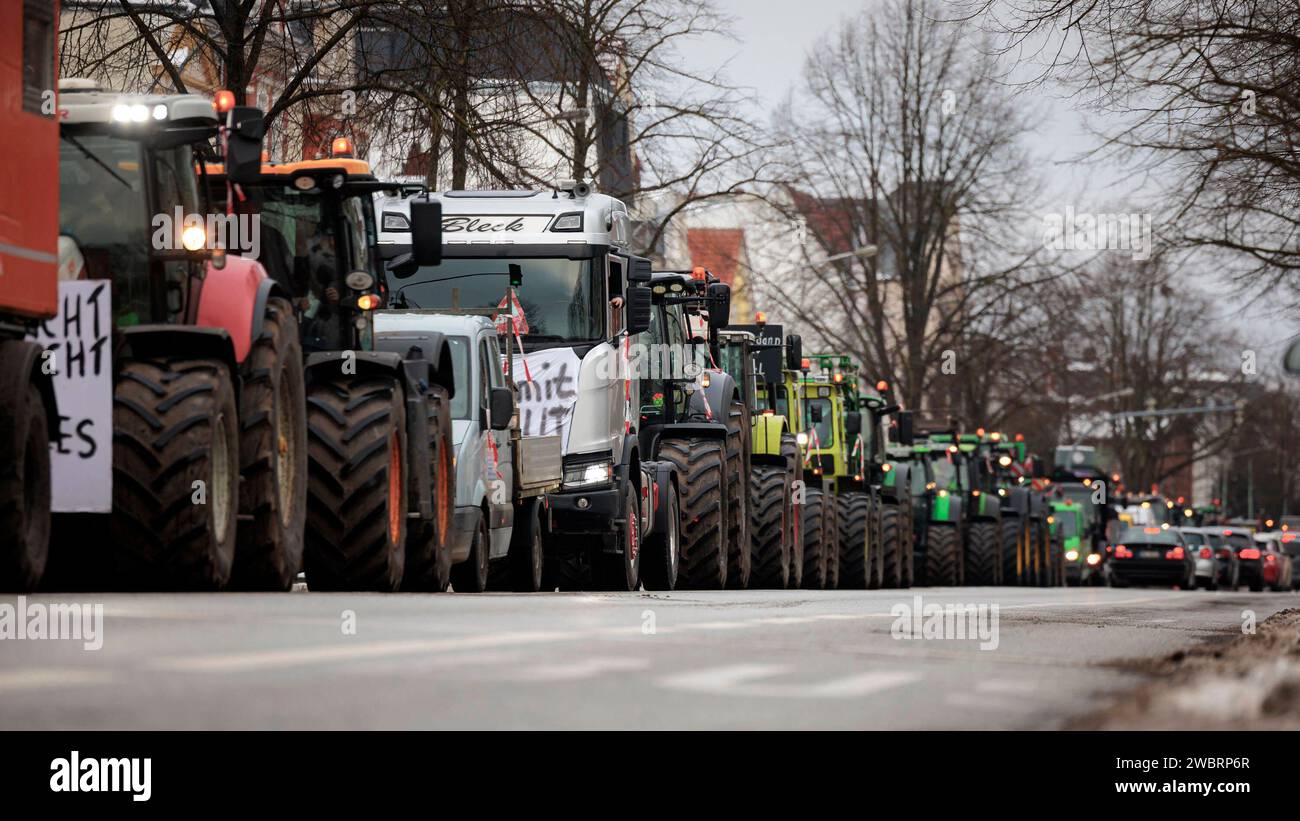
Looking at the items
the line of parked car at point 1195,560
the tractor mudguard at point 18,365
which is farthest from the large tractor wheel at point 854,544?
the tractor mudguard at point 18,365

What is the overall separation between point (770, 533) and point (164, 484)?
1566cm

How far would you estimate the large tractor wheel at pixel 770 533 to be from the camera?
965 inches

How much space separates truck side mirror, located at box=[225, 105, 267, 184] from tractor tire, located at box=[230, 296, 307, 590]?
711mm

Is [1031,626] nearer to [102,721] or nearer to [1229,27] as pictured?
[102,721]

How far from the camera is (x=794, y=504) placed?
26.0 metres

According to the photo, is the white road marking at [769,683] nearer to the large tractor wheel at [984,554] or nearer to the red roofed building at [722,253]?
the red roofed building at [722,253]

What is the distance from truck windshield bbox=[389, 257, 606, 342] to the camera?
1758 cm

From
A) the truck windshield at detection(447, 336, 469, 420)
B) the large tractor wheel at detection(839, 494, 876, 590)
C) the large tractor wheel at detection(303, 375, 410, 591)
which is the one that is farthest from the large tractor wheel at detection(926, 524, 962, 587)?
the large tractor wheel at detection(303, 375, 410, 591)

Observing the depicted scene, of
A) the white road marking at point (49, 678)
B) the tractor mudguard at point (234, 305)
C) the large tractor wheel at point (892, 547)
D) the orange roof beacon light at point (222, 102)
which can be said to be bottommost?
the large tractor wheel at point (892, 547)

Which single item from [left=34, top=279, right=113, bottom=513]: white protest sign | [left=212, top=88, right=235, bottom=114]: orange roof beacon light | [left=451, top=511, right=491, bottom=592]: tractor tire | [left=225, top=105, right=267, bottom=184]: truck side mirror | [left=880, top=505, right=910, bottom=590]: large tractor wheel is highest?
[left=212, top=88, right=235, bottom=114]: orange roof beacon light

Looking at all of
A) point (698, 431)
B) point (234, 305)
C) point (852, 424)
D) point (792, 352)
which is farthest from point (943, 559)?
point (234, 305)

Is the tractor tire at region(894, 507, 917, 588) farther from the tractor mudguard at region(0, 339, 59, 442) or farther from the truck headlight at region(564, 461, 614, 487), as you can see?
the tractor mudguard at region(0, 339, 59, 442)

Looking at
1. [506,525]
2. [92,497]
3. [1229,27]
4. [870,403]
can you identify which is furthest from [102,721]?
[870,403]
